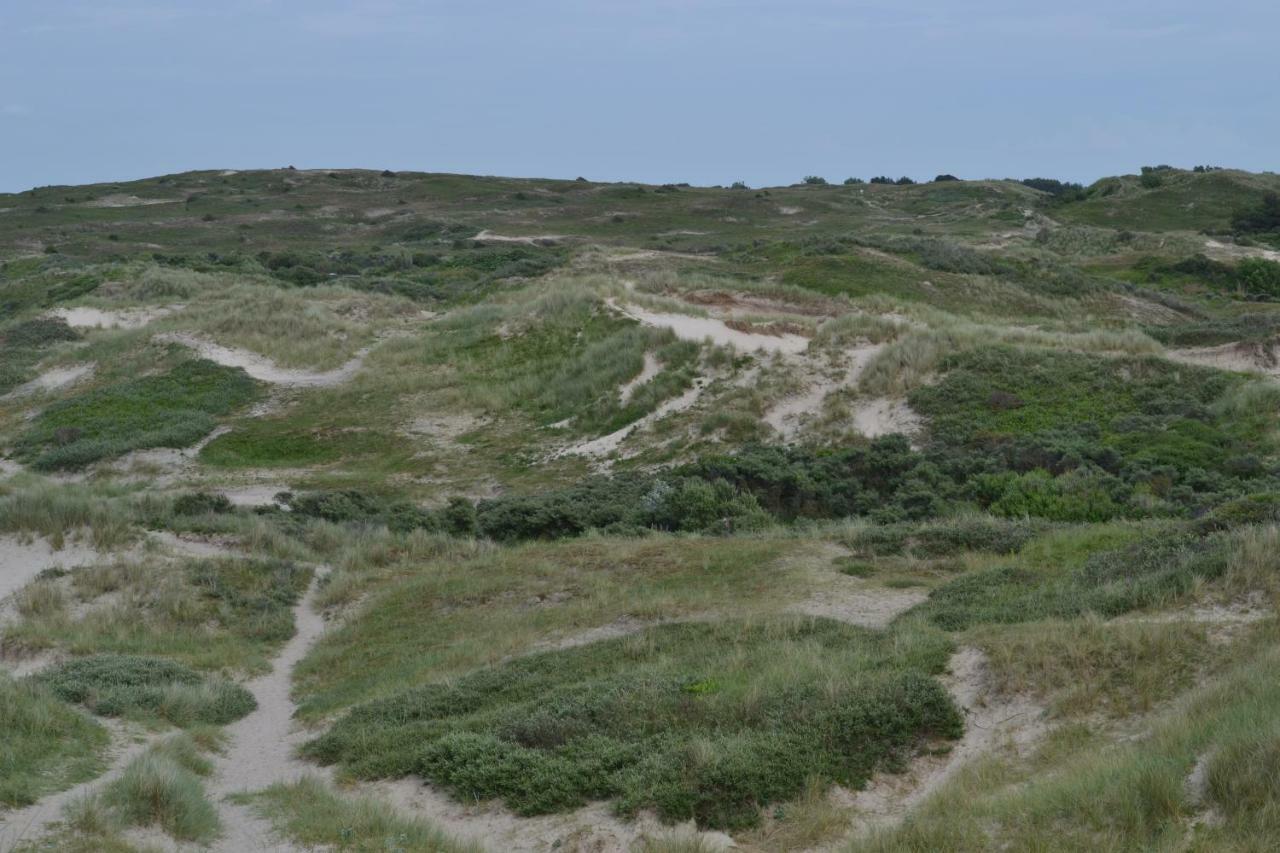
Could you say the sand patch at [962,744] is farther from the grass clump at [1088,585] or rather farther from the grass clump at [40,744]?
the grass clump at [40,744]

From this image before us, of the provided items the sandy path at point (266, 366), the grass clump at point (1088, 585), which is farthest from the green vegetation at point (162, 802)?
the sandy path at point (266, 366)

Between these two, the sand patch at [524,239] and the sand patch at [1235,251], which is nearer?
the sand patch at [1235,251]

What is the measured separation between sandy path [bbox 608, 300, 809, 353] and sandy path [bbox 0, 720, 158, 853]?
17884 mm

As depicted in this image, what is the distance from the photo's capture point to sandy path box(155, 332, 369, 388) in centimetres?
3180

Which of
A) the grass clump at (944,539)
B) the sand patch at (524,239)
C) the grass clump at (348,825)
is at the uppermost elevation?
the sand patch at (524,239)

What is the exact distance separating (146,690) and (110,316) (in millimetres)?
33076

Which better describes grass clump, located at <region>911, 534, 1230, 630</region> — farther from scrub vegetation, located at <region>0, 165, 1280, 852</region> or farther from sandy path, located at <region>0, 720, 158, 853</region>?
sandy path, located at <region>0, 720, 158, 853</region>

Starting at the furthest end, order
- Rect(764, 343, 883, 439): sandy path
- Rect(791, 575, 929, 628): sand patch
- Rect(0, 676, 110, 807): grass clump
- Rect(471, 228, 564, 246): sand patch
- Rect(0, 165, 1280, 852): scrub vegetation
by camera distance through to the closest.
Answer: Rect(471, 228, 564, 246): sand patch, Rect(764, 343, 883, 439): sandy path, Rect(791, 575, 929, 628): sand patch, Rect(0, 676, 110, 807): grass clump, Rect(0, 165, 1280, 852): scrub vegetation

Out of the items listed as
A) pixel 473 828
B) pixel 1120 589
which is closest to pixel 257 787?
pixel 473 828

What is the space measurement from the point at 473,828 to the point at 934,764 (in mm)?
3005

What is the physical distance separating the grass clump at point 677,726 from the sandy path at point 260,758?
1.15ft

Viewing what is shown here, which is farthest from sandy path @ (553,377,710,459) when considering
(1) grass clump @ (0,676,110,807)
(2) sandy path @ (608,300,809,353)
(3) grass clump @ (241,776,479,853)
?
(3) grass clump @ (241,776,479,853)

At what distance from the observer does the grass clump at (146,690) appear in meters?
10.5

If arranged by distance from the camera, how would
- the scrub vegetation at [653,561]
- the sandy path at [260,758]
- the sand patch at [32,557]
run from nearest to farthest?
the scrub vegetation at [653,561]
the sandy path at [260,758]
the sand patch at [32,557]
